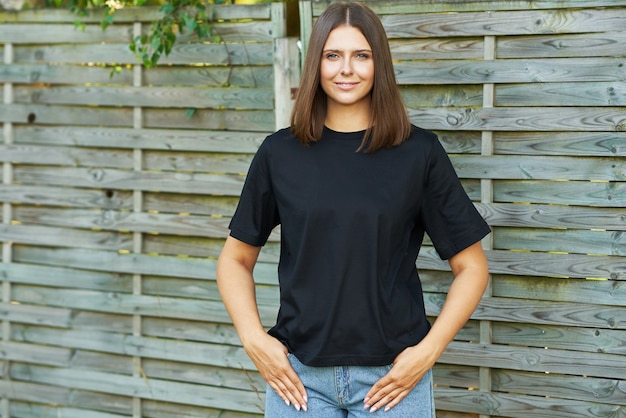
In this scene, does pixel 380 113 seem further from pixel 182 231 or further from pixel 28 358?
pixel 28 358

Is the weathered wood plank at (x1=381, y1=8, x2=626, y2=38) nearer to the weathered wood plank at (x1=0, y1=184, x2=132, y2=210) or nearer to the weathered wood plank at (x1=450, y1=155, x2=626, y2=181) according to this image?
the weathered wood plank at (x1=450, y1=155, x2=626, y2=181)

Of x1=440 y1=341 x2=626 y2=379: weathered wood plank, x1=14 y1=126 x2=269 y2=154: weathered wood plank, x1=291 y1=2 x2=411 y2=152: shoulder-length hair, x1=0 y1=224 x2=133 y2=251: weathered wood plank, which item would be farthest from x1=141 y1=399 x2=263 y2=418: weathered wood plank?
A: x1=291 y1=2 x2=411 y2=152: shoulder-length hair

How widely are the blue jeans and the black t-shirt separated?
33 mm

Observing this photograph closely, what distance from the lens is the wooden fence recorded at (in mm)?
3396

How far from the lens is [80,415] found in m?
4.38

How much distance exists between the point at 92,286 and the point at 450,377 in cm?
172

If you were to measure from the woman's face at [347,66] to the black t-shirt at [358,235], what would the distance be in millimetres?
122

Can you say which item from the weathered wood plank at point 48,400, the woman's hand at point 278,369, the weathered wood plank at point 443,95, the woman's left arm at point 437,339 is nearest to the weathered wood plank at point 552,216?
the weathered wood plank at point 443,95

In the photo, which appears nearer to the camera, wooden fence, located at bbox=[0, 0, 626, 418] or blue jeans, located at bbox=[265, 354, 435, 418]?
blue jeans, located at bbox=[265, 354, 435, 418]

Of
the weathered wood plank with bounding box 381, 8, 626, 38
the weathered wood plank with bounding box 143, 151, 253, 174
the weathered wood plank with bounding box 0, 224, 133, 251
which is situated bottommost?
the weathered wood plank with bounding box 0, 224, 133, 251

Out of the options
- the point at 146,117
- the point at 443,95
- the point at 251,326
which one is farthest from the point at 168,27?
the point at 251,326

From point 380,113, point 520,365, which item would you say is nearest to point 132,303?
point 520,365

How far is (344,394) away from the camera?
8.23ft

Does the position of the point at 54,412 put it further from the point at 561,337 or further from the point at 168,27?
the point at 561,337
